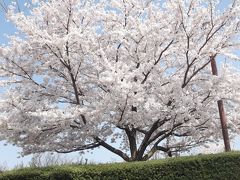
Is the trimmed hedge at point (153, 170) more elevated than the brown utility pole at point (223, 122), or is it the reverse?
the brown utility pole at point (223, 122)

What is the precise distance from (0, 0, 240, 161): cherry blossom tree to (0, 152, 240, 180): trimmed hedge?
2813 millimetres

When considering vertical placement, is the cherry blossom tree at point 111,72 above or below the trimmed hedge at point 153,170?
above

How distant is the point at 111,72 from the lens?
1523cm

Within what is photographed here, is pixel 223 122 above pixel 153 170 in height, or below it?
above

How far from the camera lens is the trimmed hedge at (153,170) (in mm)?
11483

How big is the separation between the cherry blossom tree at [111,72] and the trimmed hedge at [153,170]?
9.23 ft

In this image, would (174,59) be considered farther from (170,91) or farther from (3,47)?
(3,47)

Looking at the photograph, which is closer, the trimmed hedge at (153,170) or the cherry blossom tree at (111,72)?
the trimmed hedge at (153,170)

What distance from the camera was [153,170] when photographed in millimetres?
12328

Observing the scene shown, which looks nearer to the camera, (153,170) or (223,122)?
(153,170)

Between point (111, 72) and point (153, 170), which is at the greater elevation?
point (111, 72)

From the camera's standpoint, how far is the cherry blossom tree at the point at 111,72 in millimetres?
15898

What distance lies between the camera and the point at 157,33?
55.0 feet

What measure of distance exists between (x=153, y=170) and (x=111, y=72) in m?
4.09
